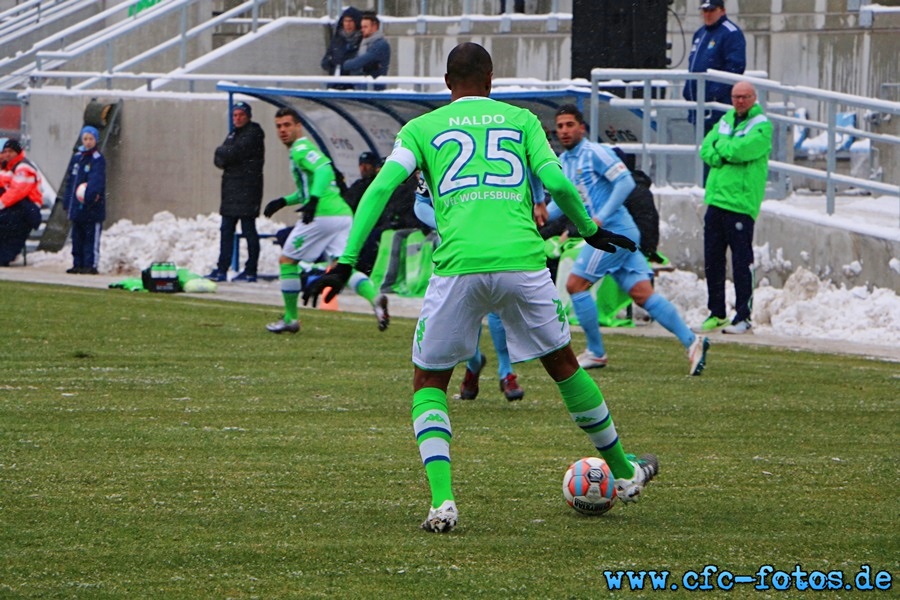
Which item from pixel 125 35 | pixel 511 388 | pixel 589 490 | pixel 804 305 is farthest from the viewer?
pixel 125 35

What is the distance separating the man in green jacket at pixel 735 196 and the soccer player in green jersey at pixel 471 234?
335 inches

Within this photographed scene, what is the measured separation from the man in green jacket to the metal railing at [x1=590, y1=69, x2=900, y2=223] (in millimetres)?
1311

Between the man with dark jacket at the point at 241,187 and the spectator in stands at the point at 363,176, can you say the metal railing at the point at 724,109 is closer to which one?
the spectator in stands at the point at 363,176

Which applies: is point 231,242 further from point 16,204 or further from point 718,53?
point 718,53

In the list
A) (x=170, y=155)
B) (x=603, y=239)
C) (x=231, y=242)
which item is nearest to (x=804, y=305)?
(x=231, y=242)

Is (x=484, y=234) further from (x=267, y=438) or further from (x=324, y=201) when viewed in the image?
(x=324, y=201)

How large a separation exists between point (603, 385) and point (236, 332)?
4.52m

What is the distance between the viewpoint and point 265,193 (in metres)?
22.9

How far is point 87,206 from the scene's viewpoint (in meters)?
21.4

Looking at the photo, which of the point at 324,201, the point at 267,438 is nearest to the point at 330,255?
the point at 324,201

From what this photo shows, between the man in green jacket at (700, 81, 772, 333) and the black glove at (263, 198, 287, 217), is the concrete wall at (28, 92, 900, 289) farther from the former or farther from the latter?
the man in green jacket at (700, 81, 772, 333)

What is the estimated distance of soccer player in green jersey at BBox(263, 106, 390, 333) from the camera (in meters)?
14.4

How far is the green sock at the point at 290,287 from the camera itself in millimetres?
14266

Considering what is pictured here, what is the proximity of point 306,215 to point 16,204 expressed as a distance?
9.15 meters
